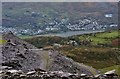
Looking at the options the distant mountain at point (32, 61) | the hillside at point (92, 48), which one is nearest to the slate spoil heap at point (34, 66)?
the distant mountain at point (32, 61)

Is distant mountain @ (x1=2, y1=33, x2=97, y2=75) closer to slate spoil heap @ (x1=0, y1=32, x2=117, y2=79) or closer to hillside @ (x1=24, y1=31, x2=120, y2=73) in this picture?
slate spoil heap @ (x1=0, y1=32, x2=117, y2=79)

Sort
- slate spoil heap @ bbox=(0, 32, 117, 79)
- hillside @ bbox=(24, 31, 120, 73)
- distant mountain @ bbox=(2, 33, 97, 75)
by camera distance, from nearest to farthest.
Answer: slate spoil heap @ bbox=(0, 32, 117, 79) → distant mountain @ bbox=(2, 33, 97, 75) → hillside @ bbox=(24, 31, 120, 73)

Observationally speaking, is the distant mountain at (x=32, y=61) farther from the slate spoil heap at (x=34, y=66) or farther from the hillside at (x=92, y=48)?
the hillside at (x=92, y=48)

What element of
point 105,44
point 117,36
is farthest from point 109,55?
point 117,36

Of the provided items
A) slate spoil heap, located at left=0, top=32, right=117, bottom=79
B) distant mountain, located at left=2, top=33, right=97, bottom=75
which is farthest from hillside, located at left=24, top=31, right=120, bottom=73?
slate spoil heap, located at left=0, top=32, right=117, bottom=79

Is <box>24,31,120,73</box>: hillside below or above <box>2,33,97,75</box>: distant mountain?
below

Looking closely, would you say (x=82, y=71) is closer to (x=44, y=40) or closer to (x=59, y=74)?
(x=59, y=74)

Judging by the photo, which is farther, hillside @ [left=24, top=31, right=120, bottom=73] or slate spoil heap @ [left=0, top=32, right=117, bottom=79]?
hillside @ [left=24, top=31, right=120, bottom=73]

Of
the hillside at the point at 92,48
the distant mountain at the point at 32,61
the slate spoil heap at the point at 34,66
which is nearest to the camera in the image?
the slate spoil heap at the point at 34,66

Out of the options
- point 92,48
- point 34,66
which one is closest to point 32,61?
point 34,66
